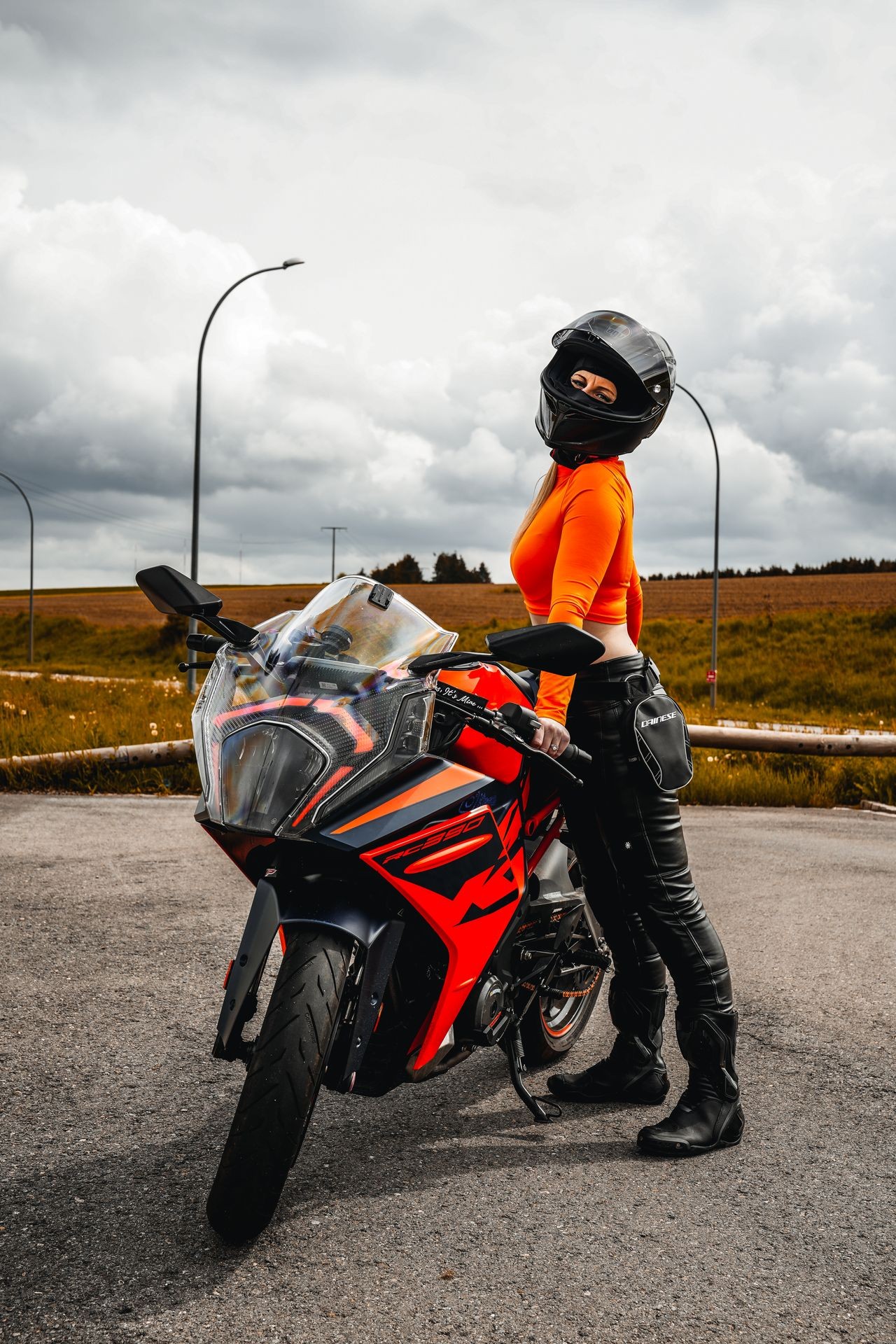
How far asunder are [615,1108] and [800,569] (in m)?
71.6

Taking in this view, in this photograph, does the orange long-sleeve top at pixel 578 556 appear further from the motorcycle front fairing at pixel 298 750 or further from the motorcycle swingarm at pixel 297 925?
the motorcycle swingarm at pixel 297 925

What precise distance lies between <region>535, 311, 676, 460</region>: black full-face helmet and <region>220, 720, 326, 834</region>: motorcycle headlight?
116cm

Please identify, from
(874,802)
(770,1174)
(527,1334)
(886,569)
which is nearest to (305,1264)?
(527,1334)

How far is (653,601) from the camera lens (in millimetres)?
58750

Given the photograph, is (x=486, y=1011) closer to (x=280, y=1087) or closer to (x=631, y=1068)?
(x=280, y=1087)

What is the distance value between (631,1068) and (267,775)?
5.15ft

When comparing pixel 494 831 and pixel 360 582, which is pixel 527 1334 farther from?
pixel 360 582

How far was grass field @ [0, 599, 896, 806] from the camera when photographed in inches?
364

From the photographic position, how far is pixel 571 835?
311cm

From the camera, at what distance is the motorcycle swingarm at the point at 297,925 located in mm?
2275

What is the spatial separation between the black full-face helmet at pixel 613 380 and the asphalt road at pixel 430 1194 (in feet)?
5.90

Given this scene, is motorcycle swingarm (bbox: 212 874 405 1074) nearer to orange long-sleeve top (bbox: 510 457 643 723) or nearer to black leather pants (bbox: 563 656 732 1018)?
orange long-sleeve top (bbox: 510 457 643 723)

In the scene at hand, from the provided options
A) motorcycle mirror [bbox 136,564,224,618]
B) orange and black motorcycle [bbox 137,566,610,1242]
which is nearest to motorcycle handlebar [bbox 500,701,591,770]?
orange and black motorcycle [bbox 137,566,610,1242]

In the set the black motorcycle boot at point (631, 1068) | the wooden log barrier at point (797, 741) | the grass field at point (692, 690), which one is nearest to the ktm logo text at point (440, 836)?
the grass field at point (692, 690)
